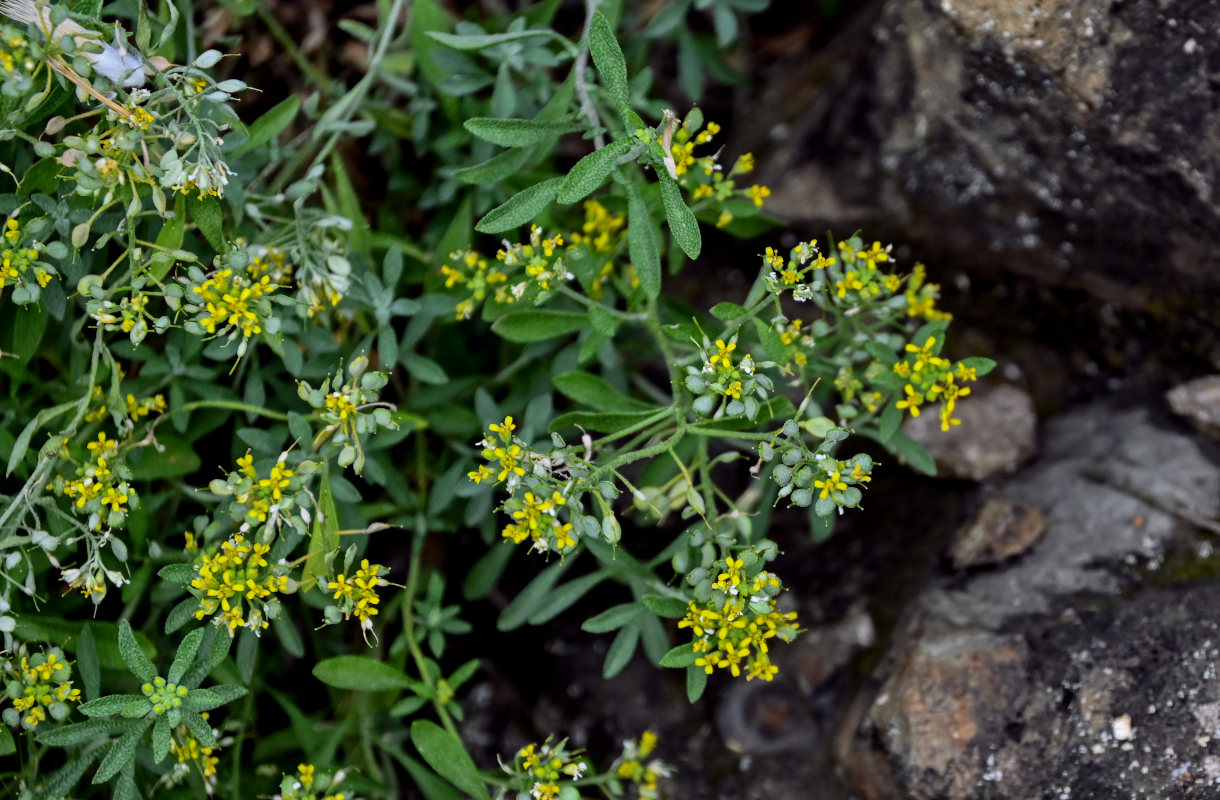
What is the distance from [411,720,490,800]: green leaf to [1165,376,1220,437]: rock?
2336 millimetres

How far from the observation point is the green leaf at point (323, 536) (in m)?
2.45

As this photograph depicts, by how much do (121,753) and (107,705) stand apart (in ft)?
0.38

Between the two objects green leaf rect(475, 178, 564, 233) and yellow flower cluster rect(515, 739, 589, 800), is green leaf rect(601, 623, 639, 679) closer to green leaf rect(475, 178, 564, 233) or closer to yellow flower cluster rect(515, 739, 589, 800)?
yellow flower cluster rect(515, 739, 589, 800)

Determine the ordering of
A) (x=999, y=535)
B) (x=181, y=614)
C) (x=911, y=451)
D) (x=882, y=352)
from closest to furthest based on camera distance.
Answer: (x=181, y=614) < (x=882, y=352) < (x=911, y=451) < (x=999, y=535)

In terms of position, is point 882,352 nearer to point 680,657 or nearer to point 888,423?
point 888,423

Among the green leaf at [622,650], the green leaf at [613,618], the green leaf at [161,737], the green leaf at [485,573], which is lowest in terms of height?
the green leaf at [485,573]

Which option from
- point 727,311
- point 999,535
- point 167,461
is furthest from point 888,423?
point 167,461

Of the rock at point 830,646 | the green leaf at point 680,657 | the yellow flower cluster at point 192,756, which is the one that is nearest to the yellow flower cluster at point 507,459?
the green leaf at point 680,657

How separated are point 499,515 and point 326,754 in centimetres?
84

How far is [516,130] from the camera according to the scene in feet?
8.34

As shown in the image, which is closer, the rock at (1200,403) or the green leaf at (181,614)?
the green leaf at (181,614)

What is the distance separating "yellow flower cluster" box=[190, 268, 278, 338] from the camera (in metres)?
2.35

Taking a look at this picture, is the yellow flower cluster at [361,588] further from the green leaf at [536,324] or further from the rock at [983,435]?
the rock at [983,435]

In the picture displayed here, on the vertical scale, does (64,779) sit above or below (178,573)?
below
